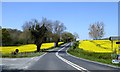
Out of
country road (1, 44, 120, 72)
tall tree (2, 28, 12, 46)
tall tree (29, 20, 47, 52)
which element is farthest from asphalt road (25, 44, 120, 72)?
tall tree (2, 28, 12, 46)

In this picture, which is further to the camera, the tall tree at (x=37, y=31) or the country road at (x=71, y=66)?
the tall tree at (x=37, y=31)

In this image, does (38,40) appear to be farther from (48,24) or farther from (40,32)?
(48,24)

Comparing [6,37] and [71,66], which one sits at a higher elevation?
[6,37]

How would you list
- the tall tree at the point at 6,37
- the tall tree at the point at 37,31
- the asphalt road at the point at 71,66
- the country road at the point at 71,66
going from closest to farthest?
the country road at the point at 71,66
the asphalt road at the point at 71,66
the tall tree at the point at 37,31
the tall tree at the point at 6,37

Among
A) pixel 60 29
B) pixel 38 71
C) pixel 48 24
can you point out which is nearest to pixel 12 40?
pixel 48 24

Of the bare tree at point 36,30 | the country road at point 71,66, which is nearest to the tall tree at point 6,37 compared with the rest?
the bare tree at point 36,30

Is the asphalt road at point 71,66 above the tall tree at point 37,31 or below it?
below

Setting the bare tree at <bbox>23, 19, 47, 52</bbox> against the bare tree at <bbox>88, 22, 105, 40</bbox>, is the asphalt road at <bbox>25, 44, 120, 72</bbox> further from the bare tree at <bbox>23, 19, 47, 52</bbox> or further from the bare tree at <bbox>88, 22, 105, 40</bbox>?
the bare tree at <bbox>88, 22, 105, 40</bbox>

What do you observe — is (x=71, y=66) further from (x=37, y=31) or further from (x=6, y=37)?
(x=6, y=37)

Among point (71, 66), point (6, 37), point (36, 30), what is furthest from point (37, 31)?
point (71, 66)

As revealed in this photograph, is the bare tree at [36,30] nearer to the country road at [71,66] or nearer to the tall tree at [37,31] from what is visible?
the tall tree at [37,31]

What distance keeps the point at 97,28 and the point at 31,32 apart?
230ft

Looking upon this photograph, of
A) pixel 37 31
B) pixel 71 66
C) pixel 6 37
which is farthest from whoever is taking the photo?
pixel 6 37

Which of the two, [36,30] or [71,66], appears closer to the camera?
[71,66]
